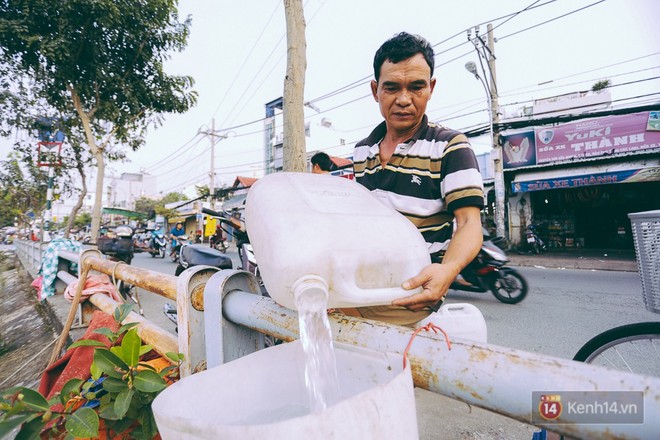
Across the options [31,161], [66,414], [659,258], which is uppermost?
[31,161]

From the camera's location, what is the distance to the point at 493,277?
4.08m

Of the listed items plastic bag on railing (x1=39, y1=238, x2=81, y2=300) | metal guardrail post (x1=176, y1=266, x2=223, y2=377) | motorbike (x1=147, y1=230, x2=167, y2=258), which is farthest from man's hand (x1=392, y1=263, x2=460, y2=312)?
motorbike (x1=147, y1=230, x2=167, y2=258)

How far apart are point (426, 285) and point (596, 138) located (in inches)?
444

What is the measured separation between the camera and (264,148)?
2941 cm

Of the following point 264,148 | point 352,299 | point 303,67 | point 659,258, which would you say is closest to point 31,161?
point 303,67

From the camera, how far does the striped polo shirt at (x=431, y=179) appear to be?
1.08 metres

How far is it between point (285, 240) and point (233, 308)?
0.32 meters

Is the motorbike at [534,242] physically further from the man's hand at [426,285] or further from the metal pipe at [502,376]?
the metal pipe at [502,376]

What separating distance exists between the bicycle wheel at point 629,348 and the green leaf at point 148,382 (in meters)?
1.72

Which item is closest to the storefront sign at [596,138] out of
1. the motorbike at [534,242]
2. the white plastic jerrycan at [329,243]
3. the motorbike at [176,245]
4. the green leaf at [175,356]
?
the motorbike at [534,242]

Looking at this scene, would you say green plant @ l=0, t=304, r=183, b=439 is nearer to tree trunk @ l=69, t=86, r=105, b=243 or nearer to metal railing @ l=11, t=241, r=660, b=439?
metal railing @ l=11, t=241, r=660, b=439

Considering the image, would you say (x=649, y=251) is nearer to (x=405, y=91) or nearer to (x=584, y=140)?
(x=405, y=91)

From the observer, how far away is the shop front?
28.2ft

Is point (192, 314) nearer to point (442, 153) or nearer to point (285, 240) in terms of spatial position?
point (285, 240)
